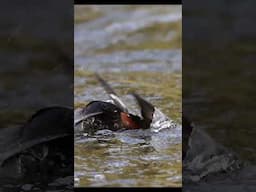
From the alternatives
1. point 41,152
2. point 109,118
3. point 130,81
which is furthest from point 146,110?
point 130,81

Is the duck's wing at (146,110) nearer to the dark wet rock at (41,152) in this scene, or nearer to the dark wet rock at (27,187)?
Result: the dark wet rock at (41,152)

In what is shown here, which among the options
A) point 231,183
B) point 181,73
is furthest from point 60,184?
point 181,73

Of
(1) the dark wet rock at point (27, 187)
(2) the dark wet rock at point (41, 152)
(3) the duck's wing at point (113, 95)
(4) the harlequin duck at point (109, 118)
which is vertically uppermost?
(3) the duck's wing at point (113, 95)

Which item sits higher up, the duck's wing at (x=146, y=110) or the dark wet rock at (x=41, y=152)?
the duck's wing at (x=146, y=110)

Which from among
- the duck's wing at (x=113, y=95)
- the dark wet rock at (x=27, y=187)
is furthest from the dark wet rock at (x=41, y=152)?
the duck's wing at (x=113, y=95)

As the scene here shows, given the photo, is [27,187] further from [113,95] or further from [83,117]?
[113,95]

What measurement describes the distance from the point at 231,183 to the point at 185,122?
0.22m

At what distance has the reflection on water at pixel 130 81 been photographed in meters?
1.91

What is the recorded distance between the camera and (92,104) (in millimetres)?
2105

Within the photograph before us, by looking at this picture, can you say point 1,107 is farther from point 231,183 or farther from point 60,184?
point 231,183

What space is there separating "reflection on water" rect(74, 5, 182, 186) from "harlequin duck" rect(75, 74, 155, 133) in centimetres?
3

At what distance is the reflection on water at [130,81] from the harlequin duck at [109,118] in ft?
0.09

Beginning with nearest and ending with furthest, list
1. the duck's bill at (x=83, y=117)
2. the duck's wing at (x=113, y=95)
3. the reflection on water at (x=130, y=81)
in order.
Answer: the reflection on water at (x=130, y=81), the duck's bill at (x=83, y=117), the duck's wing at (x=113, y=95)

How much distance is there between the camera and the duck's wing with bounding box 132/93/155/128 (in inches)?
83.6
